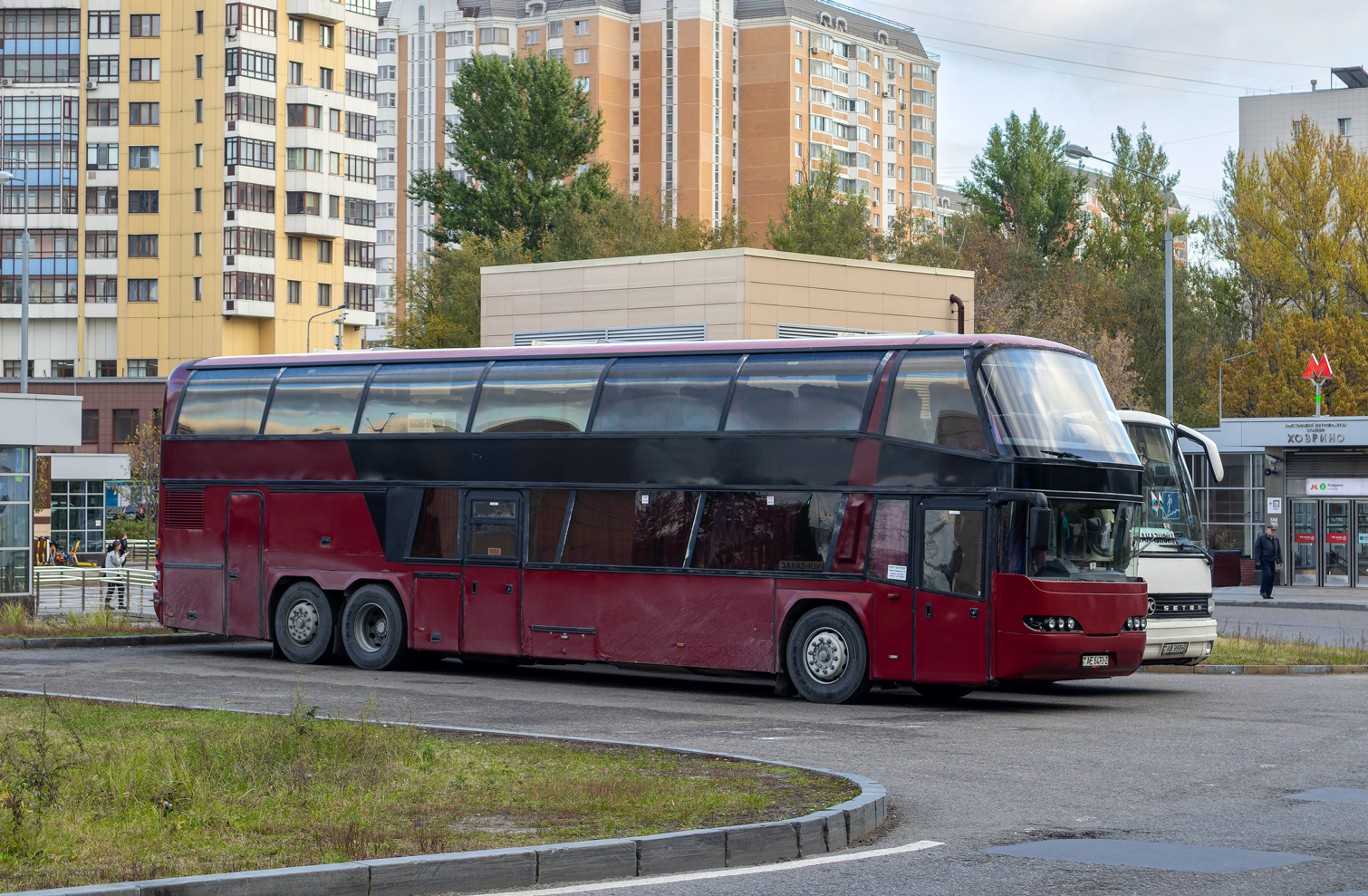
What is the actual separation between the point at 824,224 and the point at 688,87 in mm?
54693

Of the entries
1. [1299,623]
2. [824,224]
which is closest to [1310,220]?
[824,224]

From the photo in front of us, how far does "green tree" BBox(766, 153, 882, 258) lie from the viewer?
6600 cm

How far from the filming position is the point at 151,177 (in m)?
86.9

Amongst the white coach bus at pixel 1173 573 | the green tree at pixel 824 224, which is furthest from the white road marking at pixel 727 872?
the green tree at pixel 824 224

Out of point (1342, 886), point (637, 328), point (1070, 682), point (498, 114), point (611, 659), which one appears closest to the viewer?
point (1342, 886)

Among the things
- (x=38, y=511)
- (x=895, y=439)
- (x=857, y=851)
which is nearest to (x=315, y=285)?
(x=38, y=511)

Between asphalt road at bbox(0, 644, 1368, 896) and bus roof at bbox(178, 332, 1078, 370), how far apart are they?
3724 mm

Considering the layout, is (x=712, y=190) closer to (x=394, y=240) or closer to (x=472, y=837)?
(x=394, y=240)

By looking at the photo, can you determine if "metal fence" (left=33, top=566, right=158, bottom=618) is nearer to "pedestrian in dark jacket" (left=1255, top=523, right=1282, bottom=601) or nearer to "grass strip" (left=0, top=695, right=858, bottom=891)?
"grass strip" (left=0, top=695, right=858, bottom=891)

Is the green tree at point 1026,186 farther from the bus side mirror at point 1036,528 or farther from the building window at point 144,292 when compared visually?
the bus side mirror at point 1036,528

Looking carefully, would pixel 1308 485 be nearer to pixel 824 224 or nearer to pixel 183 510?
pixel 824 224

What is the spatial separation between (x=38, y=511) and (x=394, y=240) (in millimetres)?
77802

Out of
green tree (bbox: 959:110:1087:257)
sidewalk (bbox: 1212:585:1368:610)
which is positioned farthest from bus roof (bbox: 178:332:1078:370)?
green tree (bbox: 959:110:1087:257)

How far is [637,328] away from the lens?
114 feet
